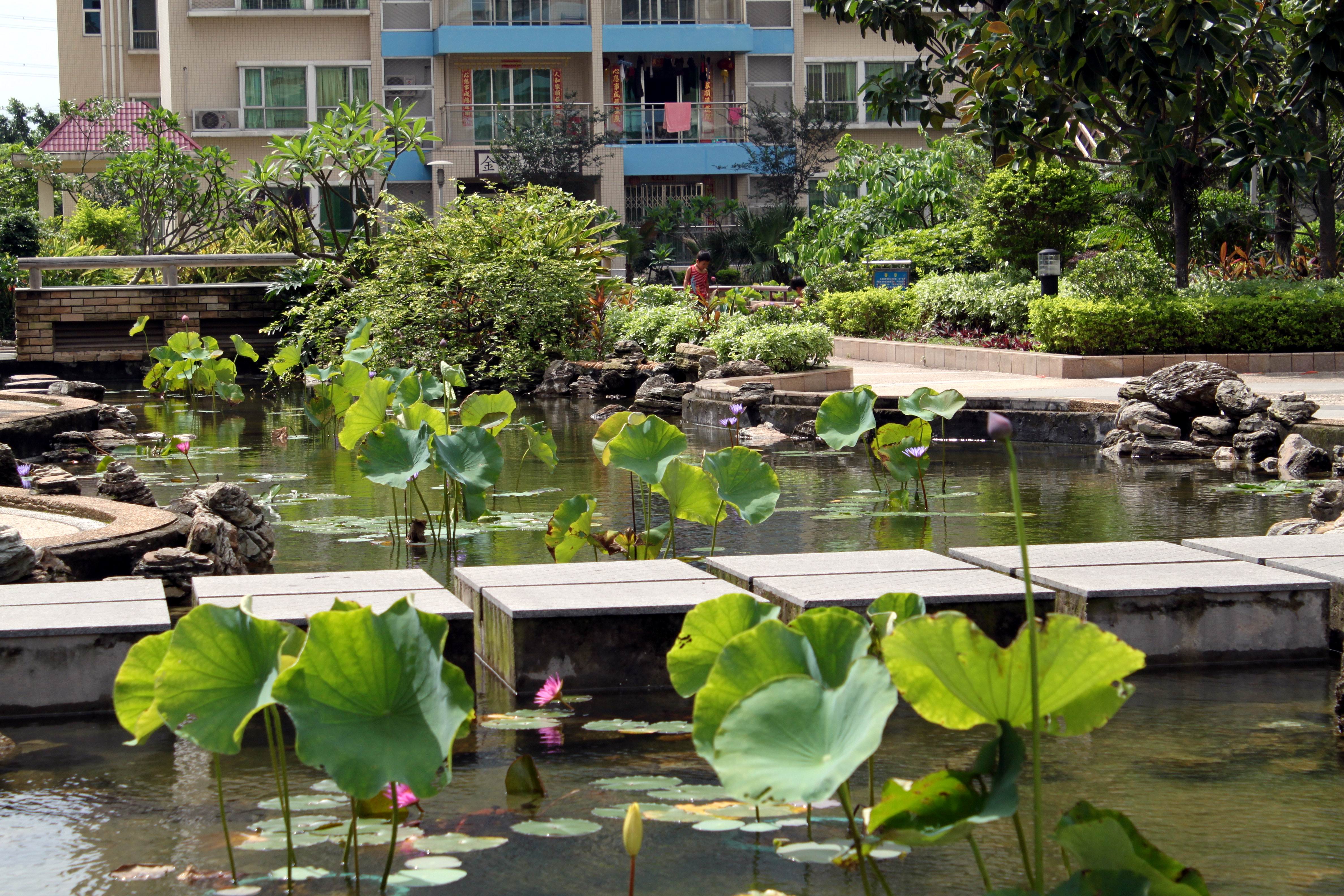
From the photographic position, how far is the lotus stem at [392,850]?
248 centimetres

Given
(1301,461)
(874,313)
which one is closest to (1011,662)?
(1301,461)

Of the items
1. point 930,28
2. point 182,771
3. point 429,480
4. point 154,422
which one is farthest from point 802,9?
point 182,771

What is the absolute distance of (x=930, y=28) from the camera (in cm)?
1677

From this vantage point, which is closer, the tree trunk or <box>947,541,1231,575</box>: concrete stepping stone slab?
<box>947,541,1231,575</box>: concrete stepping stone slab

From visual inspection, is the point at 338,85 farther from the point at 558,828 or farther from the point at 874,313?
the point at 558,828

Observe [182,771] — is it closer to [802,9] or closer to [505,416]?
[505,416]

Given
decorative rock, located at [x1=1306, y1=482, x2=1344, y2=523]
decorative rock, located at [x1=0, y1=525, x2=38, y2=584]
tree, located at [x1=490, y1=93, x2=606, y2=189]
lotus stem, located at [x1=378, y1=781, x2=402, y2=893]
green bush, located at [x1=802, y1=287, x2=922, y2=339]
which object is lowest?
lotus stem, located at [x1=378, y1=781, x2=402, y2=893]

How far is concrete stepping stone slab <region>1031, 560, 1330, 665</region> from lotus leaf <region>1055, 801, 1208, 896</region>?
2207mm

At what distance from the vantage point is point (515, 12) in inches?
A: 1534

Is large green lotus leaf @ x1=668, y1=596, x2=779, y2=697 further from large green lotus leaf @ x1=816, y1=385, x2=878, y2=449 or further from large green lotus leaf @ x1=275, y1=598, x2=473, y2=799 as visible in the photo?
large green lotus leaf @ x1=816, y1=385, x2=878, y2=449

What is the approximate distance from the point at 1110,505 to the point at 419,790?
19.7ft

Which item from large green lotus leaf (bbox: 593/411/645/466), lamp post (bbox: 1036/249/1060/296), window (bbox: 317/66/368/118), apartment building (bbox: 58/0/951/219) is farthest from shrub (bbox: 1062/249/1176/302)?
window (bbox: 317/66/368/118)

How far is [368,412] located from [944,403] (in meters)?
2.73

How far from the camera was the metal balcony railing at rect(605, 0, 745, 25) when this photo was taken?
129 feet
